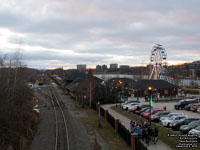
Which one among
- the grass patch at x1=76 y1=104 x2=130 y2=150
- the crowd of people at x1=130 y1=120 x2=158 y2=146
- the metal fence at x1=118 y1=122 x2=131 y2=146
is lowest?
the grass patch at x1=76 y1=104 x2=130 y2=150

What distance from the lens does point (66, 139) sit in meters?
19.8

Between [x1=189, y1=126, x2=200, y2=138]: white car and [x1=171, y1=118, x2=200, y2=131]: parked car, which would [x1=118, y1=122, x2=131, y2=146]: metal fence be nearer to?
[x1=189, y1=126, x2=200, y2=138]: white car

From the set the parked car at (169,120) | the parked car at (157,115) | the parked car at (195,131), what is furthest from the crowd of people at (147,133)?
the parked car at (157,115)

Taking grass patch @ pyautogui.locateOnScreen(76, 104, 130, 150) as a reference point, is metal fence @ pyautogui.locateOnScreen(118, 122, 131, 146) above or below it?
above

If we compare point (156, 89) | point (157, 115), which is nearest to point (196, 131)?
point (157, 115)

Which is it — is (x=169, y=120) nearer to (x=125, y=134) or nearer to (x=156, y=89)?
(x=125, y=134)

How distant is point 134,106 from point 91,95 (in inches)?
400

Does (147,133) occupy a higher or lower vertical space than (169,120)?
higher

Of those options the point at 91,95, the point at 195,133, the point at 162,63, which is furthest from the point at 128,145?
the point at 162,63

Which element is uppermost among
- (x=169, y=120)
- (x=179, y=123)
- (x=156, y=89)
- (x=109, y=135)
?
(x=156, y=89)

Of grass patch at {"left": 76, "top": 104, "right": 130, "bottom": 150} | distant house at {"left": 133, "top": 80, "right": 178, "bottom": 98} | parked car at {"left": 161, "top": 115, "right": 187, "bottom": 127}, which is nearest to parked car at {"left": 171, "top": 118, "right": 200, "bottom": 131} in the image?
parked car at {"left": 161, "top": 115, "right": 187, "bottom": 127}

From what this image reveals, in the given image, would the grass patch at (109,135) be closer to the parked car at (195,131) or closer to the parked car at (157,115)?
the parked car at (195,131)

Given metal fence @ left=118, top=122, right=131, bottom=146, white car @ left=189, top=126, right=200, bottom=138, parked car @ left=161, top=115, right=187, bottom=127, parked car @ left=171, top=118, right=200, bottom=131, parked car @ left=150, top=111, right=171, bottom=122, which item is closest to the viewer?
white car @ left=189, top=126, right=200, bottom=138

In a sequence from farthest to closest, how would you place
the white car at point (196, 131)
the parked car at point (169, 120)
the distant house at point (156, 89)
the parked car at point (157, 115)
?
the distant house at point (156, 89)
the parked car at point (157, 115)
the parked car at point (169, 120)
the white car at point (196, 131)
